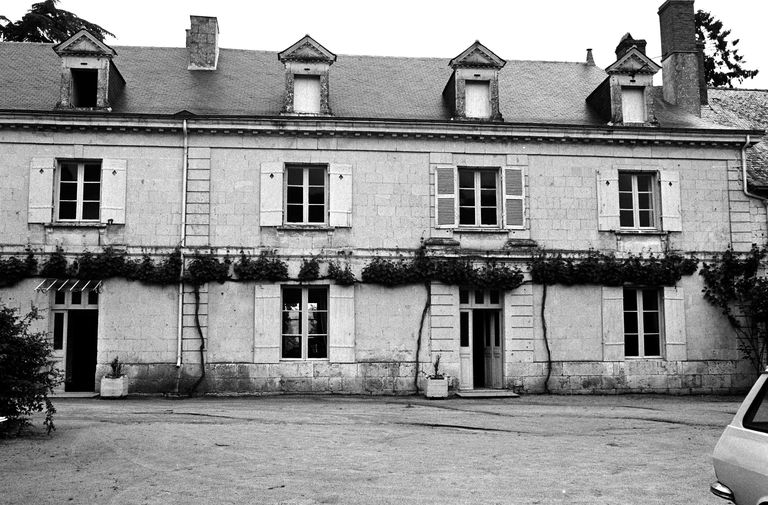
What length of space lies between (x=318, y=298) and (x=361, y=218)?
7.03ft

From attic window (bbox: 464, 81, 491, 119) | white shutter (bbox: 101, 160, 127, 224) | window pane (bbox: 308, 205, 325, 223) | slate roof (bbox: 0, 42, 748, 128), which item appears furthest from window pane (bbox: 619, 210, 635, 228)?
white shutter (bbox: 101, 160, 127, 224)

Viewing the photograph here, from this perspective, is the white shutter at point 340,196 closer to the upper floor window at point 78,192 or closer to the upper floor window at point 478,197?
the upper floor window at point 478,197

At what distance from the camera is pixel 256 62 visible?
66.5ft

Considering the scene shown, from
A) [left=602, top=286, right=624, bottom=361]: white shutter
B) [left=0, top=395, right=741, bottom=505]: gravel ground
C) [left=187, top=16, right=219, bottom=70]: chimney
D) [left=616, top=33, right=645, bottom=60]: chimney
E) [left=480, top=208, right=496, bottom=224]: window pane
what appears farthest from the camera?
[left=616, top=33, right=645, bottom=60]: chimney

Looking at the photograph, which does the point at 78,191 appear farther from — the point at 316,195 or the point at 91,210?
the point at 316,195

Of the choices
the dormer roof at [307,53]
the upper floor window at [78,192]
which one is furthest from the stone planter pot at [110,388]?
the dormer roof at [307,53]

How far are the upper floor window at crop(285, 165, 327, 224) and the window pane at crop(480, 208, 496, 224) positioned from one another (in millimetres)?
3856

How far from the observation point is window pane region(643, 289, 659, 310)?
17.8m

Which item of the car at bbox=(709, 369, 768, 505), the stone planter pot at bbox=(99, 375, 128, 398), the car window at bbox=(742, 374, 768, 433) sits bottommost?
the stone planter pot at bbox=(99, 375, 128, 398)

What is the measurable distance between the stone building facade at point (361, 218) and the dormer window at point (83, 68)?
0.05 meters

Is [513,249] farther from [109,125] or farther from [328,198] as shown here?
[109,125]

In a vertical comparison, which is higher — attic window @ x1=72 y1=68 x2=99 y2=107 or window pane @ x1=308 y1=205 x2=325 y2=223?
attic window @ x1=72 y1=68 x2=99 y2=107

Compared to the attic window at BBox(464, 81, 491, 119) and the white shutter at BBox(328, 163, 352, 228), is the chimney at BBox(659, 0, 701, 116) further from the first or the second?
the white shutter at BBox(328, 163, 352, 228)

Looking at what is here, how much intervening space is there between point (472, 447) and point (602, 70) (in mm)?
15545
